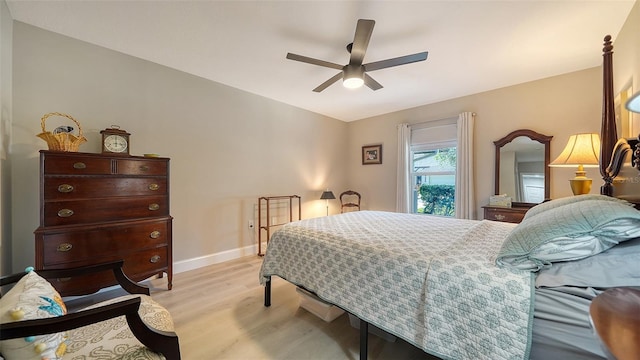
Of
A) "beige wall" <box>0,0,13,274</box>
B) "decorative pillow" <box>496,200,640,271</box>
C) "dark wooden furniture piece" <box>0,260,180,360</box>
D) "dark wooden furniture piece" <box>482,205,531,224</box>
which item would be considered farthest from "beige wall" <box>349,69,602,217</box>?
"beige wall" <box>0,0,13,274</box>

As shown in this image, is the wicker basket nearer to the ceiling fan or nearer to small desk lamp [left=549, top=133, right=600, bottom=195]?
the ceiling fan

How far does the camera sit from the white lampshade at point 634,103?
0.62m

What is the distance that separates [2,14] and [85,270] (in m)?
2.05

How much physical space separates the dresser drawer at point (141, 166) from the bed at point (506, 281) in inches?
78.3

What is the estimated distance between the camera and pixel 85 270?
1.34 meters

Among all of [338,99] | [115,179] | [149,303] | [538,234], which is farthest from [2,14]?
[538,234]

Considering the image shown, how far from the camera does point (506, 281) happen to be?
3.37 ft

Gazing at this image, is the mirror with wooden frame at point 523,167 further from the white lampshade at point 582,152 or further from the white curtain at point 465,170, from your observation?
the white lampshade at point 582,152

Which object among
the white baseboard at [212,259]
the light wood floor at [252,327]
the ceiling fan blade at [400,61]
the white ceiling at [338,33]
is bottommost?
the light wood floor at [252,327]

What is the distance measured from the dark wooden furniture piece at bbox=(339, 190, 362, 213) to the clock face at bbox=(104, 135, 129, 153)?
11.9ft

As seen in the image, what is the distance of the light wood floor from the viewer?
1595 mm

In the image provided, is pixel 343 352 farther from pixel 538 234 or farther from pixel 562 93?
pixel 562 93

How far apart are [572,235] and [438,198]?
319 cm

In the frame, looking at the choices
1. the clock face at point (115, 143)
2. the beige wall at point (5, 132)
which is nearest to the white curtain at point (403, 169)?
the clock face at point (115, 143)
